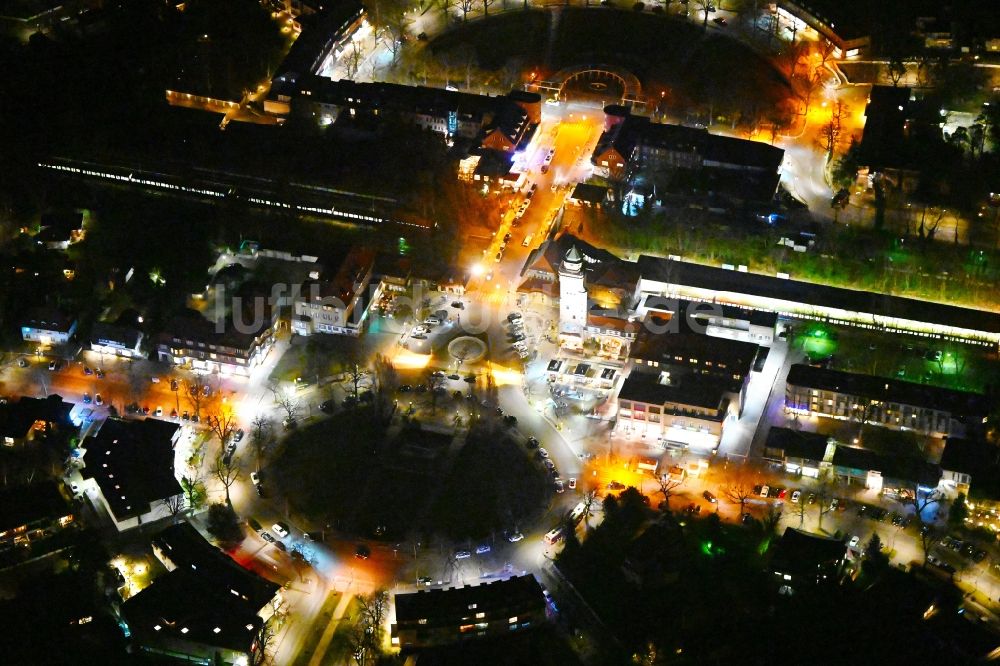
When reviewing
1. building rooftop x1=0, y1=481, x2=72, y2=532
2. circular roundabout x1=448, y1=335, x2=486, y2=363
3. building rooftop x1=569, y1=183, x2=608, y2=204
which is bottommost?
building rooftop x1=0, y1=481, x2=72, y2=532

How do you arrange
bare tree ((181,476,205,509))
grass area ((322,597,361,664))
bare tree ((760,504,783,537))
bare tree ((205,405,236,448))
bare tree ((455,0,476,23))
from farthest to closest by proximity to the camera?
bare tree ((455,0,476,23)) < bare tree ((205,405,236,448)) < bare tree ((181,476,205,509)) < bare tree ((760,504,783,537)) < grass area ((322,597,361,664))

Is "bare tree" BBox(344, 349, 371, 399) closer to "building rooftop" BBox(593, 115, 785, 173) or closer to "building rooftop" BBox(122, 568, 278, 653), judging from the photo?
"building rooftop" BBox(122, 568, 278, 653)

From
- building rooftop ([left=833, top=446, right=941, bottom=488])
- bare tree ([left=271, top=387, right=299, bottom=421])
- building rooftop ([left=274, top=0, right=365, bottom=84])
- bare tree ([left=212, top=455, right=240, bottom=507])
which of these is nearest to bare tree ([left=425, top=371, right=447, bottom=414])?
bare tree ([left=271, top=387, right=299, bottom=421])

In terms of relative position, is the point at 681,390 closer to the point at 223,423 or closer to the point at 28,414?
the point at 223,423

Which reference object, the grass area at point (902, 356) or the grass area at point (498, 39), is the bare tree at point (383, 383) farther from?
the grass area at point (498, 39)

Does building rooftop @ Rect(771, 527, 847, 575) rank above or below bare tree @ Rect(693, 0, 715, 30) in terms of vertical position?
below

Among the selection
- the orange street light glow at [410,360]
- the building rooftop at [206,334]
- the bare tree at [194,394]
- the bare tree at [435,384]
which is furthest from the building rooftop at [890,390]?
the bare tree at [194,394]
